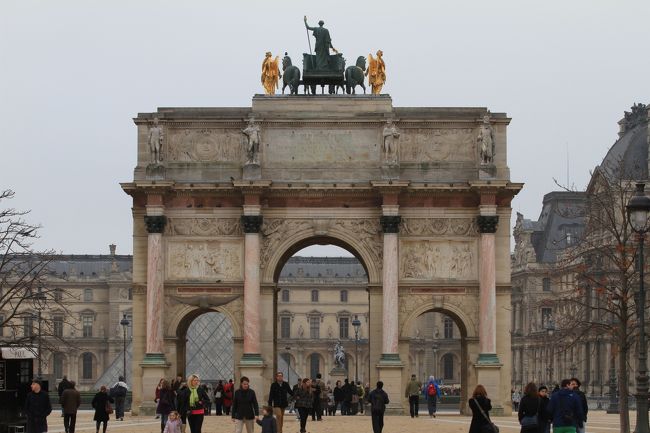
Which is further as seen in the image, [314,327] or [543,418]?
[314,327]

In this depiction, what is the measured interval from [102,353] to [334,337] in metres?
23.9

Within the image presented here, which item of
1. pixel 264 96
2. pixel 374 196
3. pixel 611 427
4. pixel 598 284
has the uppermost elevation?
pixel 264 96

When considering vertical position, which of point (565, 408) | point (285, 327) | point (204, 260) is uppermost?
point (285, 327)

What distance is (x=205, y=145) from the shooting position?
173ft

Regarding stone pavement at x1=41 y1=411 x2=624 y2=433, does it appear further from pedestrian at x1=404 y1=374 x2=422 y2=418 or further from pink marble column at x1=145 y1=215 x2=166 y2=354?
pink marble column at x1=145 y1=215 x2=166 y2=354

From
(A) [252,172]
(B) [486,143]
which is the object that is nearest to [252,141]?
(A) [252,172]

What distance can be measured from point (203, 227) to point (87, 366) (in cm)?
10725

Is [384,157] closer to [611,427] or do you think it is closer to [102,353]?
[611,427]

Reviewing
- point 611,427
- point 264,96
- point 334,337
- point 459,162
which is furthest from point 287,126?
point 334,337

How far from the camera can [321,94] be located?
53.3m

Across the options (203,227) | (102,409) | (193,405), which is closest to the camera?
(193,405)

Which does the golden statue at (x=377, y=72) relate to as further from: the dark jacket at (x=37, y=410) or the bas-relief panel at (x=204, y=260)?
the dark jacket at (x=37, y=410)

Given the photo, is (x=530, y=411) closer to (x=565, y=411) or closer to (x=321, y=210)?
(x=565, y=411)

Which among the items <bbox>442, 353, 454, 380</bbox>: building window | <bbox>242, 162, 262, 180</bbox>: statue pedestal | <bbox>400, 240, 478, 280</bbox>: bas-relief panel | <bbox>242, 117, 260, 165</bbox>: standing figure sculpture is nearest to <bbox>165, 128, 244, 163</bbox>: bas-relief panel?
<bbox>242, 117, 260, 165</bbox>: standing figure sculpture
